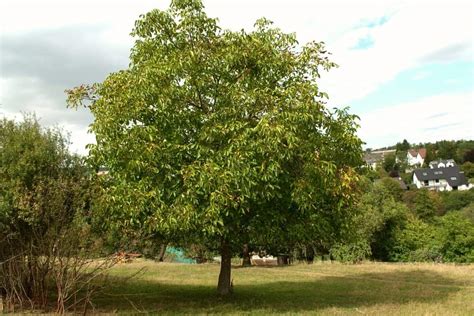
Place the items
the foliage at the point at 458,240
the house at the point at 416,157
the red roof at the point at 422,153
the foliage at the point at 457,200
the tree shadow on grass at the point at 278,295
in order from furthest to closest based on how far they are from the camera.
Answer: the red roof at the point at 422,153, the house at the point at 416,157, the foliage at the point at 457,200, the foliage at the point at 458,240, the tree shadow on grass at the point at 278,295

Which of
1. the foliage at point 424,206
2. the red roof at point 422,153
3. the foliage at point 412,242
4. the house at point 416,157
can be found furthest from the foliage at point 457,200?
the red roof at point 422,153

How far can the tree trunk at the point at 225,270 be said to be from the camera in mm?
14195

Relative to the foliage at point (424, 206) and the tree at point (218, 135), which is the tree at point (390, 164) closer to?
the foliage at point (424, 206)

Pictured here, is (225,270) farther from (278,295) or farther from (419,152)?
(419,152)

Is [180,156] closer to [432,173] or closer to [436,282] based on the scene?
[436,282]

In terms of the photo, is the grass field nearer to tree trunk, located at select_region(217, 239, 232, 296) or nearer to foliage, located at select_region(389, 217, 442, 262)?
tree trunk, located at select_region(217, 239, 232, 296)

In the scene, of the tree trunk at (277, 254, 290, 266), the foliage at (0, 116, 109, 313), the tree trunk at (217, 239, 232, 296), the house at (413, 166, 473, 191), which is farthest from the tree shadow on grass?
the house at (413, 166, 473, 191)

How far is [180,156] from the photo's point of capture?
11.7 meters

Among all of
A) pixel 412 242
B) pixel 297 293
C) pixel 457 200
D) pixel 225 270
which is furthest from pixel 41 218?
pixel 457 200

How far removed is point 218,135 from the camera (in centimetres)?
1158

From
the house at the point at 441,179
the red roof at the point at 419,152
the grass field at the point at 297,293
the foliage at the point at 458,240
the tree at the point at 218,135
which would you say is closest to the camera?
the tree at the point at 218,135

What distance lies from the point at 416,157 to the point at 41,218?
645ft

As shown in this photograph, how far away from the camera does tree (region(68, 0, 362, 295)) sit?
1098cm

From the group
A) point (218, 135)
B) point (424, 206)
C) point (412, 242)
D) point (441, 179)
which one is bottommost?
point (412, 242)
